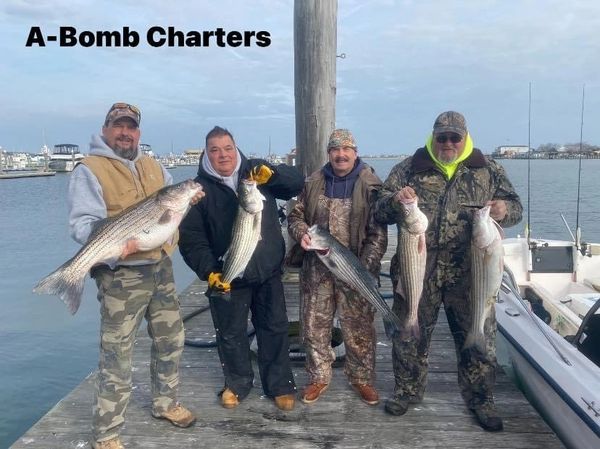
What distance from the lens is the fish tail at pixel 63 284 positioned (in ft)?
9.49

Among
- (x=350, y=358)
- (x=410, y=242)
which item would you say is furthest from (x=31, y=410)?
(x=410, y=242)

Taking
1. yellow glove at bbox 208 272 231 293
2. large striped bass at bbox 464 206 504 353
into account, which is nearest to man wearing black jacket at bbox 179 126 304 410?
yellow glove at bbox 208 272 231 293

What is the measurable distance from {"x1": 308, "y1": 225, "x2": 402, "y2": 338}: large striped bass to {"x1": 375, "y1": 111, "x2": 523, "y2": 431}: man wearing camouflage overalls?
0.13m

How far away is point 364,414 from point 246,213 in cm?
177

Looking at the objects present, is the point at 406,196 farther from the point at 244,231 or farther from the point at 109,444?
the point at 109,444

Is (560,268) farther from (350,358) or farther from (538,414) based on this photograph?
(350,358)

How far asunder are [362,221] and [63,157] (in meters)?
98.6

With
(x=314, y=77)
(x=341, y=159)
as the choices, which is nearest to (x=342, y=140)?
(x=341, y=159)

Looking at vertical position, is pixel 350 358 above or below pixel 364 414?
above

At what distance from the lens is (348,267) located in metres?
3.55

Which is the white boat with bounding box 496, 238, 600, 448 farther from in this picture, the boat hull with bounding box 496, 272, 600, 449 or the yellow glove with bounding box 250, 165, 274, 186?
the yellow glove with bounding box 250, 165, 274, 186

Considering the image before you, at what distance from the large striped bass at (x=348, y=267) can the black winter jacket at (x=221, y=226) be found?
0.38 meters

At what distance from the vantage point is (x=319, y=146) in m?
6.25

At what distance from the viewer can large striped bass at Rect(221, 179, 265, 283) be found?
131 inches
